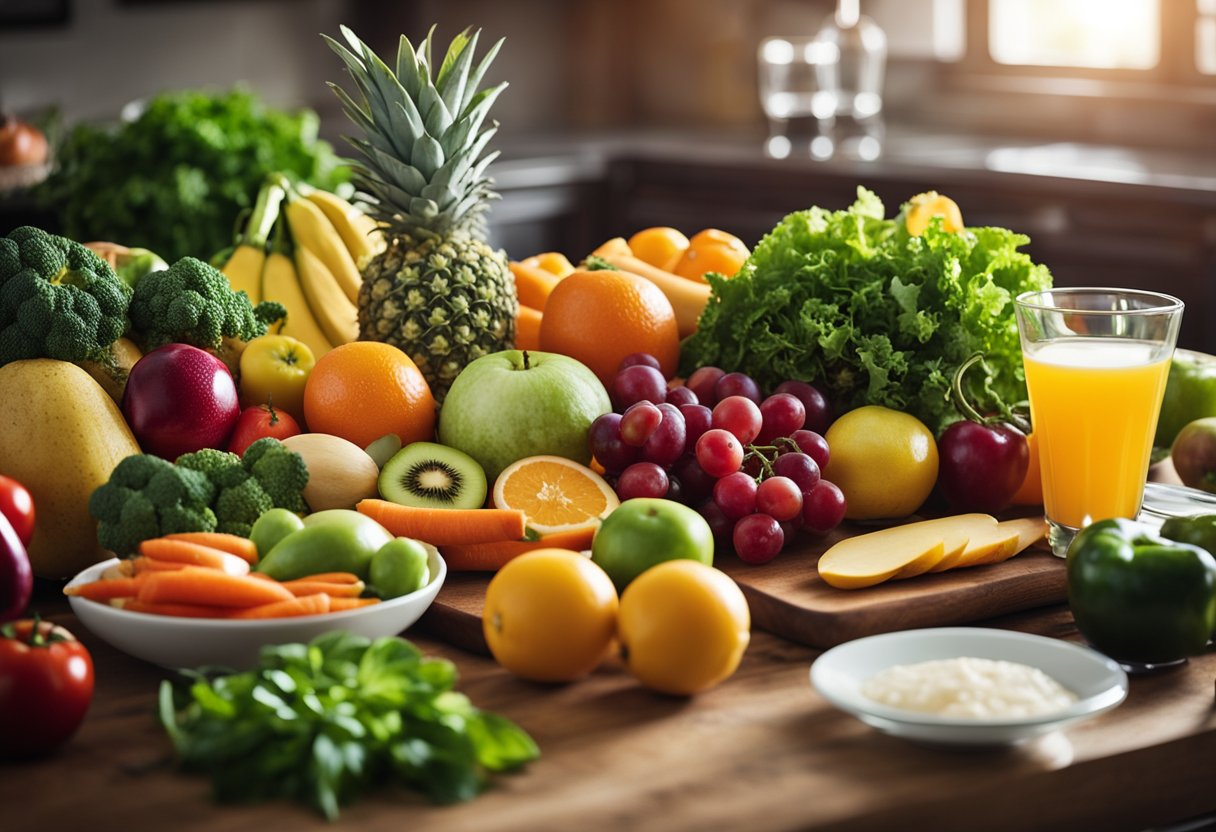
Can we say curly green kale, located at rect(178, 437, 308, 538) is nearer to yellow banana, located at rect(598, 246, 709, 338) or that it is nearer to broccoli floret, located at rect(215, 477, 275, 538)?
broccoli floret, located at rect(215, 477, 275, 538)

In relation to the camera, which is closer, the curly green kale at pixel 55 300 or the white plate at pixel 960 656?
the white plate at pixel 960 656

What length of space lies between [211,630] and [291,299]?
1.06 metres

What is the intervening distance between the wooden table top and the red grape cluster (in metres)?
0.30

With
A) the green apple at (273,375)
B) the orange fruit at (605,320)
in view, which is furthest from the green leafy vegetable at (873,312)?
the green apple at (273,375)

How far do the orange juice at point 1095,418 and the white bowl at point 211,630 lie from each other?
76 cm

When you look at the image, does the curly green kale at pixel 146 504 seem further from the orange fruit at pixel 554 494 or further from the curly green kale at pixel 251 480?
the orange fruit at pixel 554 494

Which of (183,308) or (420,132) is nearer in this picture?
(183,308)

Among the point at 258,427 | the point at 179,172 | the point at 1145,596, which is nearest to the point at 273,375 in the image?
the point at 258,427

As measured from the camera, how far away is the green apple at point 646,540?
1.46 meters

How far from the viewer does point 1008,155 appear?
4289 millimetres

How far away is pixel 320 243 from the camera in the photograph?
7.77ft

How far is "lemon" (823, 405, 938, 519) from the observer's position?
5.76 feet

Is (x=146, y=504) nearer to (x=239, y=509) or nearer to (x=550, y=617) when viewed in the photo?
(x=239, y=509)

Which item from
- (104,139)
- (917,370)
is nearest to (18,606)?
(917,370)
